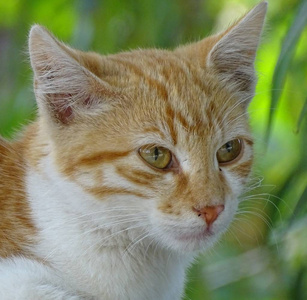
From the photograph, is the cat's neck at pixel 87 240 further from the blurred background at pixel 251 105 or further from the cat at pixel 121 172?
the blurred background at pixel 251 105

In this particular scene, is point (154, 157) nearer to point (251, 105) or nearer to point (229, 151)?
point (229, 151)

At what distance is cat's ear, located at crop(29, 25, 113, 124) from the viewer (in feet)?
7.36

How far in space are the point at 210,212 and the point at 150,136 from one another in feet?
0.98

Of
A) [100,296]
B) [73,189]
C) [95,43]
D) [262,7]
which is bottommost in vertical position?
[100,296]

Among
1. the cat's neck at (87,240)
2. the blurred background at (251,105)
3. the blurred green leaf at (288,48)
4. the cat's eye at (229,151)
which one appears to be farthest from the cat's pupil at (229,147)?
the blurred background at (251,105)

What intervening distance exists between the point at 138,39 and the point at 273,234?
1.50 meters

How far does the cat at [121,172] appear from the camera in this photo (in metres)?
2.26

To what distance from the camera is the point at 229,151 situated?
244cm

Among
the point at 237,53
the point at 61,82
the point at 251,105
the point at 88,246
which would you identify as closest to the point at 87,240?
the point at 88,246

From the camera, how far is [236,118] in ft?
8.16

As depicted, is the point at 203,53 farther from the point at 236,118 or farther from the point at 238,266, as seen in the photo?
the point at 238,266

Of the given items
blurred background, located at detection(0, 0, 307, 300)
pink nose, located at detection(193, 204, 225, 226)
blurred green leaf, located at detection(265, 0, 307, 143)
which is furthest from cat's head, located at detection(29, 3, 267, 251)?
blurred background, located at detection(0, 0, 307, 300)

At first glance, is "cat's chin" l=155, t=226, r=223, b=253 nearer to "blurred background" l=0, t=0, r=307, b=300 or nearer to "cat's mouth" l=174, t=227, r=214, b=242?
"cat's mouth" l=174, t=227, r=214, b=242

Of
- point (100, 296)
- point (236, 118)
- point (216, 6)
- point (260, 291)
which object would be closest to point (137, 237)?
point (100, 296)
